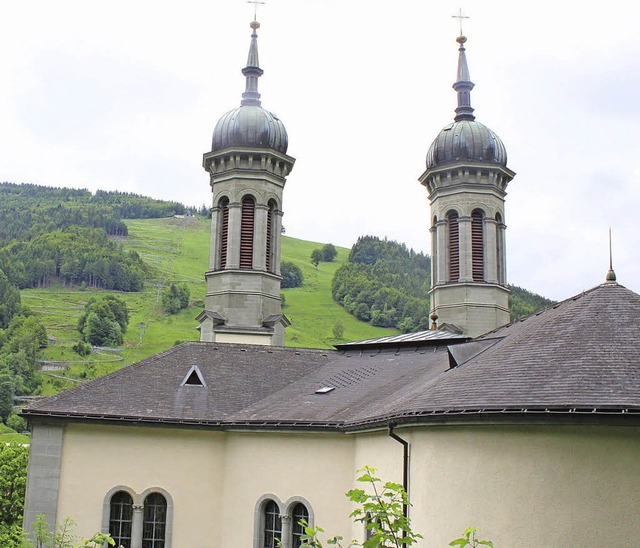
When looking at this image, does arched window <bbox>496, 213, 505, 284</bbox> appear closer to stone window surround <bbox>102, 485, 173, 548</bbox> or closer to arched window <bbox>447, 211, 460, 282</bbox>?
arched window <bbox>447, 211, 460, 282</bbox>

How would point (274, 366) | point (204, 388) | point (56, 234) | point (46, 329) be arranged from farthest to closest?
point (56, 234), point (46, 329), point (274, 366), point (204, 388)

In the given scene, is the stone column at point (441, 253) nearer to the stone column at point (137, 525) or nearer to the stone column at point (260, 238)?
the stone column at point (260, 238)

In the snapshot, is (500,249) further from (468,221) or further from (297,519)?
(297,519)

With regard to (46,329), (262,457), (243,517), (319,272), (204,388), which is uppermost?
(319,272)

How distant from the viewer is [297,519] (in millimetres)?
22906

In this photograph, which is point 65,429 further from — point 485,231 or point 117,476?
point 485,231

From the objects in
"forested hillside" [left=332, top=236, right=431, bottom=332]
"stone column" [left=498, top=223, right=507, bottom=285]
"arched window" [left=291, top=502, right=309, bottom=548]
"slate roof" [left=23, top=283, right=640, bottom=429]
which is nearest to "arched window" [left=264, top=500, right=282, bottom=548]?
Result: "arched window" [left=291, top=502, right=309, bottom=548]

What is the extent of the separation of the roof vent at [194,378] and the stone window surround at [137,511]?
3.54 metres

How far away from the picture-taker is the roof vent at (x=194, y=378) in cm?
2655

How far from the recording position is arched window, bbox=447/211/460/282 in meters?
38.3

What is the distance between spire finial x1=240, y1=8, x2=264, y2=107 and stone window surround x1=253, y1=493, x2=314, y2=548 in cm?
1962

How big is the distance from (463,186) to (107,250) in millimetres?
152673

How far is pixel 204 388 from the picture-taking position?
26.4m

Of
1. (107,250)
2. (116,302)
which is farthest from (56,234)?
(116,302)
